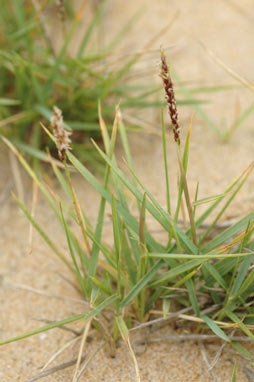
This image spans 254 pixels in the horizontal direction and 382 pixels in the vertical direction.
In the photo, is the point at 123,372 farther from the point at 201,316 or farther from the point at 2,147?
the point at 2,147

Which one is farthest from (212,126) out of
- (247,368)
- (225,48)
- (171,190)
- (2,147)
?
(247,368)

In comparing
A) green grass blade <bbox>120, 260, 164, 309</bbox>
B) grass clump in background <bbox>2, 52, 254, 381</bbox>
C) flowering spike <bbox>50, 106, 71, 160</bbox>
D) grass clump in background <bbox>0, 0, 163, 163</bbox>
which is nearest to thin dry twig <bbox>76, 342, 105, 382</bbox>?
grass clump in background <bbox>2, 52, 254, 381</bbox>

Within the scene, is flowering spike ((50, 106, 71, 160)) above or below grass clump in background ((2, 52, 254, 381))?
above

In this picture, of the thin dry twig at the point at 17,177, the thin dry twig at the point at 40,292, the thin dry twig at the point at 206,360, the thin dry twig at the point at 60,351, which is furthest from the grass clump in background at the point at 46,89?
the thin dry twig at the point at 206,360

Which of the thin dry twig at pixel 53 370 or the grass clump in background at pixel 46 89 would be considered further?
the grass clump in background at pixel 46 89

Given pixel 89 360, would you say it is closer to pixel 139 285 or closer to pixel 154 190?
pixel 139 285

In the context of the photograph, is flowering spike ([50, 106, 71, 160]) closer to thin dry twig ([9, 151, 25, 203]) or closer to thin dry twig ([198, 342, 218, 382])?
thin dry twig ([198, 342, 218, 382])

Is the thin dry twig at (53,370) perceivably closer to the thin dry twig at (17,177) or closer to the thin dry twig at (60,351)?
the thin dry twig at (60,351)

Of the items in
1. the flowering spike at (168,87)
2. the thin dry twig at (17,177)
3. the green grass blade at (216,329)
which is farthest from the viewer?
the thin dry twig at (17,177)

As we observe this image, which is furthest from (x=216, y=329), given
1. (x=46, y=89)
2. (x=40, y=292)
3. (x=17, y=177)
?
(x=46, y=89)

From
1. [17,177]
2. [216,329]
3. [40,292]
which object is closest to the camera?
[216,329]
